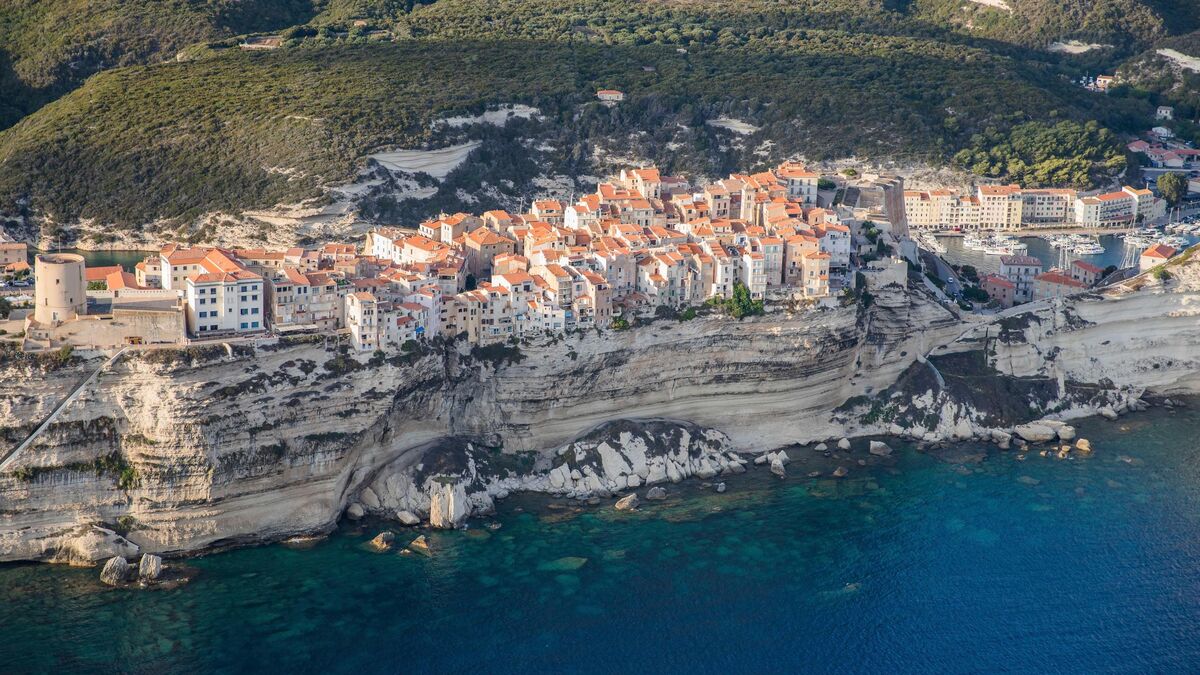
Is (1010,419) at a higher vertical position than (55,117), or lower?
lower

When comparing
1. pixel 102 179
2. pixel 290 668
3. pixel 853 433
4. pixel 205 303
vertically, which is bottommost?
pixel 290 668

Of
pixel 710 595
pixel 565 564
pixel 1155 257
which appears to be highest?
pixel 1155 257

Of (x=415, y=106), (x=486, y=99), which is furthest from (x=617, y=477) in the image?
(x=486, y=99)

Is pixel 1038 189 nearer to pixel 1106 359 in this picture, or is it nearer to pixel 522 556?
pixel 1106 359

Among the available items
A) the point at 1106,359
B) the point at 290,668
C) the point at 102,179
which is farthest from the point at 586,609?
the point at 102,179

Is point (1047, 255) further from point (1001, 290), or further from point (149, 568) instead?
point (149, 568)

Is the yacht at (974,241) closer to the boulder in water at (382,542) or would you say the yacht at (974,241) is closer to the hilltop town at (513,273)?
the hilltop town at (513,273)

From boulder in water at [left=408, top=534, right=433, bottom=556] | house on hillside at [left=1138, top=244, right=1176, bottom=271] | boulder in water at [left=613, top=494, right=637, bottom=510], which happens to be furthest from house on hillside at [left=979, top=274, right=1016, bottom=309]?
boulder in water at [left=408, top=534, right=433, bottom=556]
